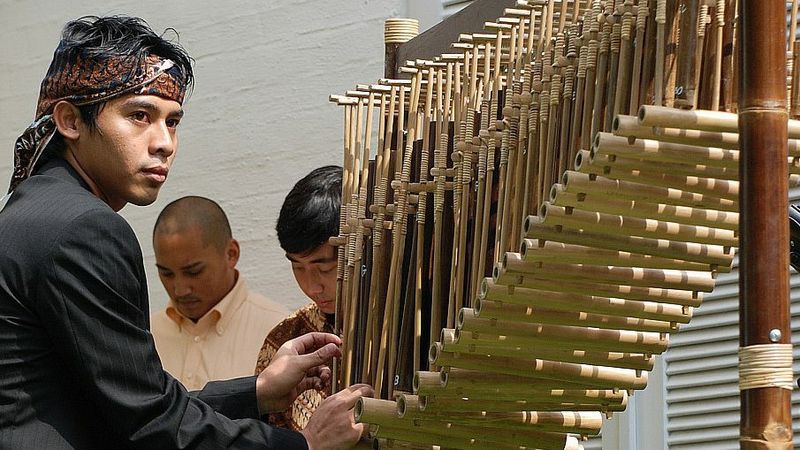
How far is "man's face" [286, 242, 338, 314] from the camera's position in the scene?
3627mm

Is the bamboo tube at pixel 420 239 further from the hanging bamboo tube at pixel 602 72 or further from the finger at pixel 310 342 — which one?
the hanging bamboo tube at pixel 602 72

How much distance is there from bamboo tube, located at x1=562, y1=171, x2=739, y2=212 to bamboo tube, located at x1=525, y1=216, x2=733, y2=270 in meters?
0.09

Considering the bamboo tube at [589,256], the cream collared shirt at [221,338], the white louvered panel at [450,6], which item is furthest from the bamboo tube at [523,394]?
the white louvered panel at [450,6]

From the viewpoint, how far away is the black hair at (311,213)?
3.74 metres

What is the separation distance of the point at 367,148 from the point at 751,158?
1.09 metres

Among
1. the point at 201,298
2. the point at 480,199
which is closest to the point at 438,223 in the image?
the point at 480,199

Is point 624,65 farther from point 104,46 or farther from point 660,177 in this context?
point 104,46

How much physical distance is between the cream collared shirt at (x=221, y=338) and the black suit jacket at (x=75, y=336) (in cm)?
188

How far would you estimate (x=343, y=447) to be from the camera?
111 inches

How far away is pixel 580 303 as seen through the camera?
2496 millimetres

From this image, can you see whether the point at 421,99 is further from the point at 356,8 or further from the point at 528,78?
the point at 356,8

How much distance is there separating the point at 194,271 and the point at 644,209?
260cm

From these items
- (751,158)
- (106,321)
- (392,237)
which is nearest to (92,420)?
(106,321)

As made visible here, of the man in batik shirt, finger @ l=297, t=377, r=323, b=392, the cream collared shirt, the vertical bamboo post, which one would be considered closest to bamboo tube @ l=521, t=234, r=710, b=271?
the vertical bamboo post
